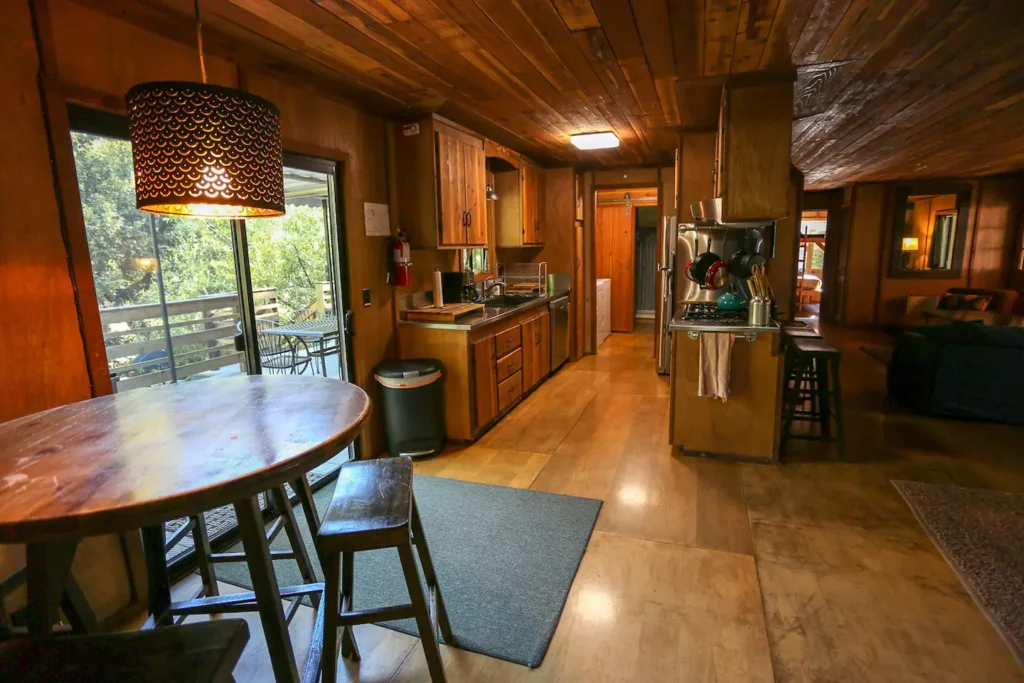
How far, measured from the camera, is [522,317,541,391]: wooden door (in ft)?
15.6

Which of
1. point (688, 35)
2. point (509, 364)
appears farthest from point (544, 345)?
point (688, 35)

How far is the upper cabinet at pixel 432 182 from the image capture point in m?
3.66

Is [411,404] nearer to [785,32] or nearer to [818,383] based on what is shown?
[818,383]

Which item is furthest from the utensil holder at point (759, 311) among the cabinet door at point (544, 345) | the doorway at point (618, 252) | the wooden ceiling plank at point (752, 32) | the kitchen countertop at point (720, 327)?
the doorway at point (618, 252)

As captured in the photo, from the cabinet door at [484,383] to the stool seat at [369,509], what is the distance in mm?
1945

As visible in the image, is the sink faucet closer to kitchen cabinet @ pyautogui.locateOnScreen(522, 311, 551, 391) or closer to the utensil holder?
kitchen cabinet @ pyautogui.locateOnScreen(522, 311, 551, 391)

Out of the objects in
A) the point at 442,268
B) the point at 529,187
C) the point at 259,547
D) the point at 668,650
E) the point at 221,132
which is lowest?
the point at 668,650

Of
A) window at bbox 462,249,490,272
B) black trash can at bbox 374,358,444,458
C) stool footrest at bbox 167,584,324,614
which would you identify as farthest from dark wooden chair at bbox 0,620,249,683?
window at bbox 462,249,490,272

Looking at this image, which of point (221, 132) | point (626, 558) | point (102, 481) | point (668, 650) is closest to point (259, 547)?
point (102, 481)

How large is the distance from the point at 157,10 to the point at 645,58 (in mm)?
2137

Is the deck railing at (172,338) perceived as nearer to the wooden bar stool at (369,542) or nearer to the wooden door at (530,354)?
the wooden bar stool at (369,542)

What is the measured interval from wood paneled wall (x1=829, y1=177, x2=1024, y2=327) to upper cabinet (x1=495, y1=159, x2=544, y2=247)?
217 inches

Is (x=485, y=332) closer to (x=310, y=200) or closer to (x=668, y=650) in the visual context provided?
(x=310, y=200)

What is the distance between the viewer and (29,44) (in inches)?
69.3
